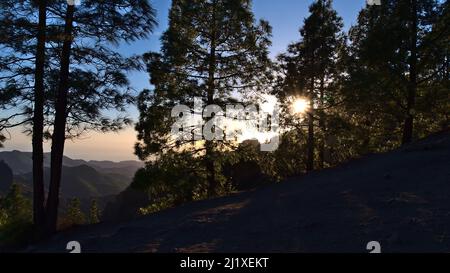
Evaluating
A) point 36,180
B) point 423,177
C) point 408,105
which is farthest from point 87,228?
point 408,105

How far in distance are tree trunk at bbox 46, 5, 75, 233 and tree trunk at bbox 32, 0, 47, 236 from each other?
315 mm

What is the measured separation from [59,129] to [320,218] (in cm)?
880

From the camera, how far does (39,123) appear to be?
1272 centimetres

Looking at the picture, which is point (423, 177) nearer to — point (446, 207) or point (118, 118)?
point (446, 207)

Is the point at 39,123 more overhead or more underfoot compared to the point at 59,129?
more overhead

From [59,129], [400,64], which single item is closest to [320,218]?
[59,129]

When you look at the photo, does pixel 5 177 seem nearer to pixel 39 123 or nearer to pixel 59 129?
pixel 39 123

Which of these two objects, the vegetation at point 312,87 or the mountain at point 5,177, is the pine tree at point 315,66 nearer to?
the vegetation at point 312,87

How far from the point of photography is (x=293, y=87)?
69.3ft

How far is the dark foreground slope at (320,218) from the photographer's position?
22.0 ft

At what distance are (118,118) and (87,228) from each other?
3.72m

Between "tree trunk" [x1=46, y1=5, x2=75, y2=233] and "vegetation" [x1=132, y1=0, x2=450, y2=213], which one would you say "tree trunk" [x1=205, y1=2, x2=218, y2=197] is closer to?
"vegetation" [x1=132, y1=0, x2=450, y2=213]

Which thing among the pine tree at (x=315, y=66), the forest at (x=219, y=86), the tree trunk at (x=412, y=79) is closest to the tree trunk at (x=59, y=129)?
the forest at (x=219, y=86)

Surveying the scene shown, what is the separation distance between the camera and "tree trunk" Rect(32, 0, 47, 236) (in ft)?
40.2
